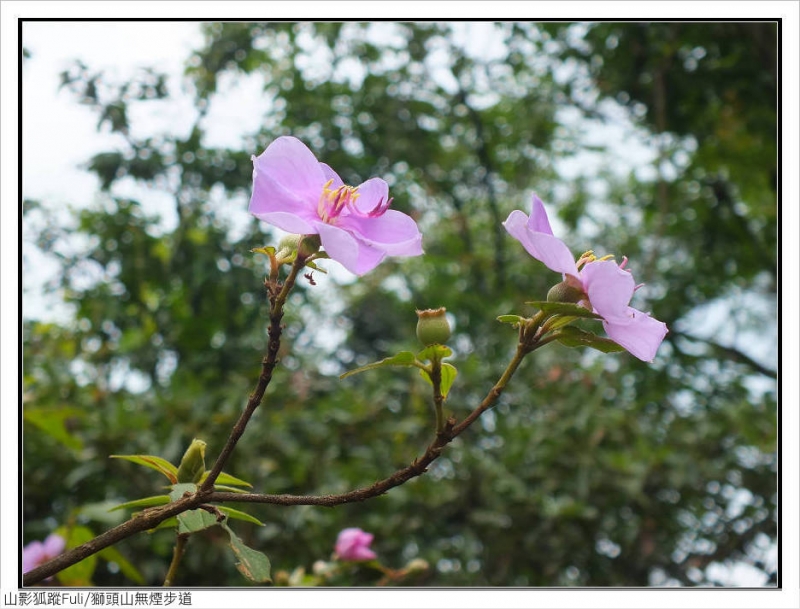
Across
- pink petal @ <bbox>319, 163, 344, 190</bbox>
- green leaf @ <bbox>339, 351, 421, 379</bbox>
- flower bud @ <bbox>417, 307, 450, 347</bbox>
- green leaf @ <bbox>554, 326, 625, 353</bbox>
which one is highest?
pink petal @ <bbox>319, 163, 344, 190</bbox>

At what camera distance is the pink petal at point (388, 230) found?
0.42m

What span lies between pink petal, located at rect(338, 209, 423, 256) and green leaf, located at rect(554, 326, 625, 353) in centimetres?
9

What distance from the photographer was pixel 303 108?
213 cm

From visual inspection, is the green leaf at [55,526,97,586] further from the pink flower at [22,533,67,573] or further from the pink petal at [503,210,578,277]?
the pink petal at [503,210,578,277]

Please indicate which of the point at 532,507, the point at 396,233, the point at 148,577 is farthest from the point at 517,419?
the point at 396,233

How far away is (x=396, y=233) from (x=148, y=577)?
1.25 metres

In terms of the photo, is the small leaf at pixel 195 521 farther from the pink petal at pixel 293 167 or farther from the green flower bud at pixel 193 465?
the pink petal at pixel 293 167

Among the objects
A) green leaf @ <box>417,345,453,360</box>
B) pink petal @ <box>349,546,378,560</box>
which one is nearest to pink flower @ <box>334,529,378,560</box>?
pink petal @ <box>349,546,378,560</box>

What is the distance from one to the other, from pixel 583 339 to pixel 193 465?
0.25m

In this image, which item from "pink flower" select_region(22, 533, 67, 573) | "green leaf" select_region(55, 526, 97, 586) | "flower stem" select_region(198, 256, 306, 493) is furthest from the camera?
"pink flower" select_region(22, 533, 67, 573)

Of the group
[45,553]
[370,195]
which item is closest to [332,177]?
[370,195]

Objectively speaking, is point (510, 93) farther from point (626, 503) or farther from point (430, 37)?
point (626, 503)

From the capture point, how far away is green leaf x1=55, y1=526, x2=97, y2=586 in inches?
29.0

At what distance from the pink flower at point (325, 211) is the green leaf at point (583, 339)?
92mm
